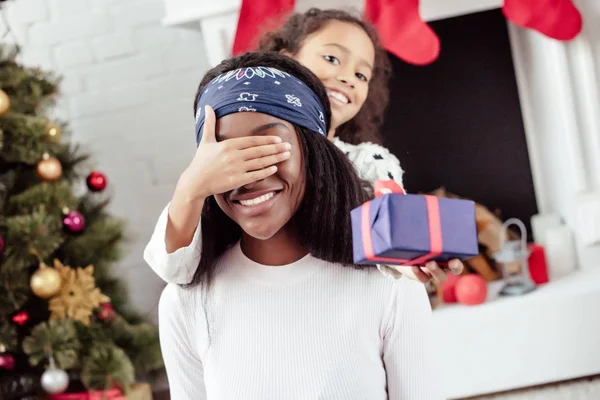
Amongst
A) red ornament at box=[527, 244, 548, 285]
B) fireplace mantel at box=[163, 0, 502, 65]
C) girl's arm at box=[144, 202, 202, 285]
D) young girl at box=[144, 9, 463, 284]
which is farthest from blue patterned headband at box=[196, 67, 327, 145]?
red ornament at box=[527, 244, 548, 285]

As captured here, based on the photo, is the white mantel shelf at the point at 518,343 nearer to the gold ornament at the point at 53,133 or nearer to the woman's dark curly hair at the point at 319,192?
the gold ornament at the point at 53,133

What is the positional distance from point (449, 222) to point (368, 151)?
905mm

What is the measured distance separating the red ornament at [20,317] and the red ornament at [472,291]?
1164 mm

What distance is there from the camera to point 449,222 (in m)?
0.71

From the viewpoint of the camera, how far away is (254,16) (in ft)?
6.27

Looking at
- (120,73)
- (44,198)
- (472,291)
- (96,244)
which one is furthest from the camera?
(120,73)

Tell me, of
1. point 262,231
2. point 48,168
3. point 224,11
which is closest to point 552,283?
point 224,11

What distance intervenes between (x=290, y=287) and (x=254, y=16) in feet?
3.87

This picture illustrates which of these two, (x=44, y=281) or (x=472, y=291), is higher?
(x=44, y=281)

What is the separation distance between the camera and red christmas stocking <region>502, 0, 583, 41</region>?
6.49ft

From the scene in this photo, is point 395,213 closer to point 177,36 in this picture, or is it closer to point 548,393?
point 548,393

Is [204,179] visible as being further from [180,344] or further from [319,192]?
[180,344]

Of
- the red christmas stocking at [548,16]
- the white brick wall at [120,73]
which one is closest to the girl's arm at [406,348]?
the red christmas stocking at [548,16]

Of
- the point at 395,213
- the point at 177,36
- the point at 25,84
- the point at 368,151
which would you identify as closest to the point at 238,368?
the point at 395,213
